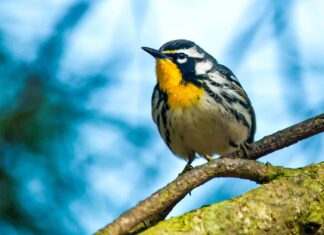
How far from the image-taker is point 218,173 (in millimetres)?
2637

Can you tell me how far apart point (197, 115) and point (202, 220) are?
259cm

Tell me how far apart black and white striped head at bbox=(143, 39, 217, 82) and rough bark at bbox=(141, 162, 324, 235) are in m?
Result: 2.56

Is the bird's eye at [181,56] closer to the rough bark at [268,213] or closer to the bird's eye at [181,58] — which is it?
the bird's eye at [181,58]

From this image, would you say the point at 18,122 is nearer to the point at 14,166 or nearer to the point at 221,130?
the point at 14,166

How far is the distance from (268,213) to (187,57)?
9.97ft

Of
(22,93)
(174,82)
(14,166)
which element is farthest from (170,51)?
(14,166)

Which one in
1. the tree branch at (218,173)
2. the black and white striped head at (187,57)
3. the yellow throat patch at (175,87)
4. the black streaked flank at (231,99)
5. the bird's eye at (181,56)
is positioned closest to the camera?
the tree branch at (218,173)

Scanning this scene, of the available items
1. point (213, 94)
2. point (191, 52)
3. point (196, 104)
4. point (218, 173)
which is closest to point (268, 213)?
point (218, 173)

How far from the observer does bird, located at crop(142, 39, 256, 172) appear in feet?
16.0

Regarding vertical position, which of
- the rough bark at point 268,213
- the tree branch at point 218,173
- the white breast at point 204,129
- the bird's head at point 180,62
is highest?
the bird's head at point 180,62

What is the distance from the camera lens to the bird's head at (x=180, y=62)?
5.07 m

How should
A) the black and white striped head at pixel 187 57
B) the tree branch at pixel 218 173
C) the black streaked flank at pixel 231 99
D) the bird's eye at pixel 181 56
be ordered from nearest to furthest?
the tree branch at pixel 218 173 < the black streaked flank at pixel 231 99 < the black and white striped head at pixel 187 57 < the bird's eye at pixel 181 56

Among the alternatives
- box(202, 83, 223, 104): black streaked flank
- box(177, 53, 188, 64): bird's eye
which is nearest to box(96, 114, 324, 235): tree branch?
box(202, 83, 223, 104): black streaked flank

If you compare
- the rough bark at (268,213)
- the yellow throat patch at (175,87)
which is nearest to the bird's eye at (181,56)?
the yellow throat patch at (175,87)
